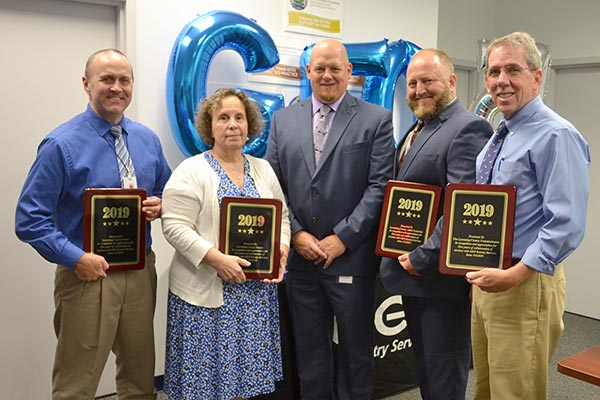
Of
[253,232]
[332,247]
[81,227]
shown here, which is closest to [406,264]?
[332,247]

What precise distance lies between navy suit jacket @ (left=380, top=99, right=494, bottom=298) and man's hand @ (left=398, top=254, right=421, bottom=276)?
2 cm

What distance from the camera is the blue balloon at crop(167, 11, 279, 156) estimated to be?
2.69 m

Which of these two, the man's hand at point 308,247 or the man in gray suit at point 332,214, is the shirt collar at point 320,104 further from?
the man's hand at point 308,247

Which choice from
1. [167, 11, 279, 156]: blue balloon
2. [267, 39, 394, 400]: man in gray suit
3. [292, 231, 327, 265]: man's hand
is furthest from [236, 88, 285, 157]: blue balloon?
[292, 231, 327, 265]: man's hand

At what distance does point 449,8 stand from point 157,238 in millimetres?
3430

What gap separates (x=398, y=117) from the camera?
12.8 ft

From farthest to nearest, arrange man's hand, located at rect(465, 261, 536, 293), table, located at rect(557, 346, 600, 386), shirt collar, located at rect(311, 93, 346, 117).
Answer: shirt collar, located at rect(311, 93, 346, 117)
man's hand, located at rect(465, 261, 536, 293)
table, located at rect(557, 346, 600, 386)

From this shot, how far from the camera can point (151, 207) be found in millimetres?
2023

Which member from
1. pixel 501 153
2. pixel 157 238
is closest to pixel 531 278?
pixel 501 153

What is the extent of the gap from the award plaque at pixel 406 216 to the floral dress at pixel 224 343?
1.60 feet

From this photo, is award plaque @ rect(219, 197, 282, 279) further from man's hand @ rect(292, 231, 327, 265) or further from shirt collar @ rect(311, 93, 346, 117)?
shirt collar @ rect(311, 93, 346, 117)

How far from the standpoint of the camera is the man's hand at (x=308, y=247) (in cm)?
222

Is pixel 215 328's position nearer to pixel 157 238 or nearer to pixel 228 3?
pixel 157 238

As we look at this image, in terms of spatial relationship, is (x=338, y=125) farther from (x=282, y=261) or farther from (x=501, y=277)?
(x=501, y=277)
